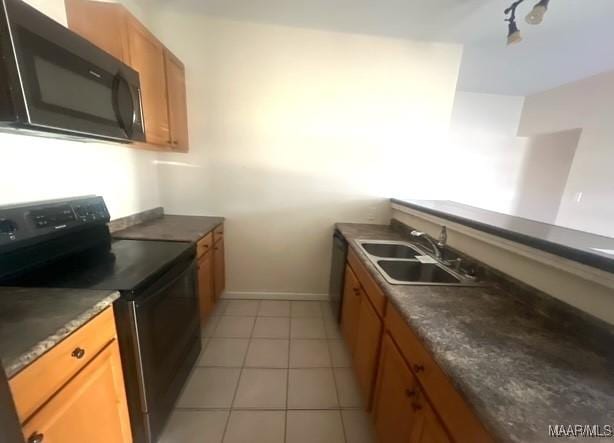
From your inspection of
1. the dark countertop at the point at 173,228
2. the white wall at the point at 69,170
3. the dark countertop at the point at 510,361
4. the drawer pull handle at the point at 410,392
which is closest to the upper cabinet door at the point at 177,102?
the white wall at the point at 69,170

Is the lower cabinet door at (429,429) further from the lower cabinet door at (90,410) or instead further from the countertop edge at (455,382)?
the lower cabinet door at (90,410)

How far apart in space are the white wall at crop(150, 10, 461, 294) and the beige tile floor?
68 centimetres

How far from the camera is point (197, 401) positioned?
1566 mm

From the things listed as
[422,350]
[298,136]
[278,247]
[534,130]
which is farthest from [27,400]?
[534,130]

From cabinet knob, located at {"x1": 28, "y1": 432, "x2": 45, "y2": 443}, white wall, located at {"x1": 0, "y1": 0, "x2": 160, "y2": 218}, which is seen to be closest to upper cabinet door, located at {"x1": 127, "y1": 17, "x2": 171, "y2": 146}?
white wall, located at {"x1": 0, "y1": 0, "x2": 160, "y2": 218}

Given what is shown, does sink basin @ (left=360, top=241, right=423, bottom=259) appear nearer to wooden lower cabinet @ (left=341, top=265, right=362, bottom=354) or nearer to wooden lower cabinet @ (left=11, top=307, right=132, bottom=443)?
wooden lower cabinet @ (left=341, top=265, right=362, bottom=354)

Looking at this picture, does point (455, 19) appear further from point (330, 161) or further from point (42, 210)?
point (42, 210)

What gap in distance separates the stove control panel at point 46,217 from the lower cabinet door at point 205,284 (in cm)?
73

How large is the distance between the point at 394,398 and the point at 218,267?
1859 mm

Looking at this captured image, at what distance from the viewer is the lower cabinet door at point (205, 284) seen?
2.01 meters

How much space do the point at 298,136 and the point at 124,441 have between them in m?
2.37

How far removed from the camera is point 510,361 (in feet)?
2.47

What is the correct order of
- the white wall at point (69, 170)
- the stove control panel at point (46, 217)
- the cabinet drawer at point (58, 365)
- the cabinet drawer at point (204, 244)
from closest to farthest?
the cabinet drawer at point (58, 365) < the stove control panel at point (46, 217) < the white wall at point (69, 170) < the cabinet drawer at point (204, 244)

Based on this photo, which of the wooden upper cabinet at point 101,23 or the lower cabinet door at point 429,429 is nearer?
the lower cabinet door at point 429,429
